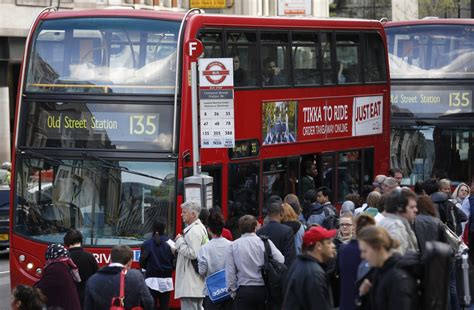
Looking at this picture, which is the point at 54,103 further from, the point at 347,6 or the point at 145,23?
the point at 347,6

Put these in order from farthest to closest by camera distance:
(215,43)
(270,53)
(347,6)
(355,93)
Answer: (347,6)
(355,93)
(270,53)
(215,43)

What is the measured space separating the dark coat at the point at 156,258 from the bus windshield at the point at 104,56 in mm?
2466

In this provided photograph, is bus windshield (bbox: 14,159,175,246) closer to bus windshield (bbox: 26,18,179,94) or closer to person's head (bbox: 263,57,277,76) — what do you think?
bus windshield (bbox: 26,18,179,94)

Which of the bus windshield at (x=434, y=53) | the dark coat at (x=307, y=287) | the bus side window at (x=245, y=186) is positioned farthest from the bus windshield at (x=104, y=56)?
the bus windshield at (x=434, y=53)

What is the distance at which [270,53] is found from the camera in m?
20.3

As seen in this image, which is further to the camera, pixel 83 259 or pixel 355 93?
pixel 355 93

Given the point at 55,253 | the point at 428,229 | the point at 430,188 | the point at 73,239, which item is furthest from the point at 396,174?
the point at 55,253

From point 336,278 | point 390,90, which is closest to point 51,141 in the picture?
point 336,278

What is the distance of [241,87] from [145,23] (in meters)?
1.99

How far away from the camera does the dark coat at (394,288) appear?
9.59 meters

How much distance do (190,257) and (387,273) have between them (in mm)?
6185

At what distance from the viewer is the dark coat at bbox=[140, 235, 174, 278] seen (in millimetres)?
16000

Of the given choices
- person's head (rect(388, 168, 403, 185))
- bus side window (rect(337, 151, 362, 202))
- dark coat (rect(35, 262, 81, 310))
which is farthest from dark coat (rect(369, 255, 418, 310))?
bus side window (rect(337, 151, 362, 202))

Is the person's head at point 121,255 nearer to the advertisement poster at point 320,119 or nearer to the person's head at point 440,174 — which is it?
the advertisement poster at point 320,119
